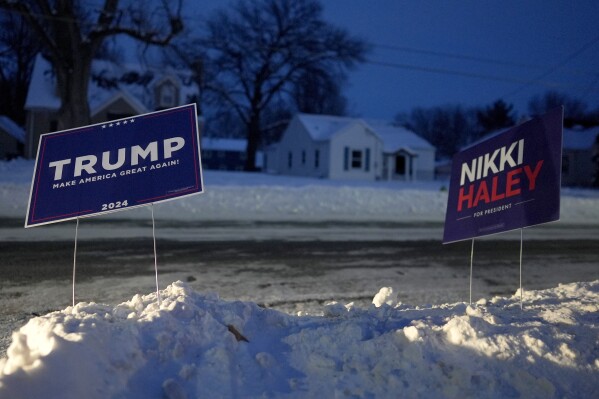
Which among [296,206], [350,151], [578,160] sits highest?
[350,151]

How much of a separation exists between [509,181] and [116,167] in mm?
3656

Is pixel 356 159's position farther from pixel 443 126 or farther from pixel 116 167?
pixel 443 126

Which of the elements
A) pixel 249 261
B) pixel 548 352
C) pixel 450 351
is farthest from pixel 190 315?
pixel 249 261

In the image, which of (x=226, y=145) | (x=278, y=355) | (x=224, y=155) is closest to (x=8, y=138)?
(x=224, y=155)

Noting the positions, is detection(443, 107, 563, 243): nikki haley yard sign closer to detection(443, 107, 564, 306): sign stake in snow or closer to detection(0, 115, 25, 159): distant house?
detection(443, 107, 564, 306): sign stake in snow

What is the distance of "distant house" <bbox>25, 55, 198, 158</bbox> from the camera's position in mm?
36469

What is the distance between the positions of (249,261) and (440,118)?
299 ft

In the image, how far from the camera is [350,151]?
3991 cm

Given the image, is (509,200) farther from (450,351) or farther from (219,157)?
(219,157)

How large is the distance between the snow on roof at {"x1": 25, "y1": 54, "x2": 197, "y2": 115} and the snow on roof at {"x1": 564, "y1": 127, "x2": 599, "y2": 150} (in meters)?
29.7

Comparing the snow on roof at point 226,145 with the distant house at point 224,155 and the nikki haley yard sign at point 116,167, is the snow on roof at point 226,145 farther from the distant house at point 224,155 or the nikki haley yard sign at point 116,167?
the nikki haley yard sign at point 116,167

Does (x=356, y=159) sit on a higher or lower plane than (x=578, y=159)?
lower

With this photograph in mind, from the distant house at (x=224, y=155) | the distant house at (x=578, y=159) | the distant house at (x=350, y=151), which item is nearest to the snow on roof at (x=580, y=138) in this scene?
the distant house at (x=578, y=159)

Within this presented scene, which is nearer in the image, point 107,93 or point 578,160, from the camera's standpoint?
point 107,93
